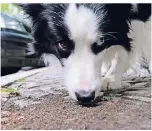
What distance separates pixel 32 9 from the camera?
11.0ft

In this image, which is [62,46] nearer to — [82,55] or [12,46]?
[82,55]

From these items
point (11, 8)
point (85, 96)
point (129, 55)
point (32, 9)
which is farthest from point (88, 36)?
point (11, 8)

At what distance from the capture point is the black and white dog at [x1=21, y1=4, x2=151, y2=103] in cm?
270

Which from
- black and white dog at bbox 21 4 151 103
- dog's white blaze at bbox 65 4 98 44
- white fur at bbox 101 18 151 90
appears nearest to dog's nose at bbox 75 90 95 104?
black and white dog at bbox 21 4 151 103

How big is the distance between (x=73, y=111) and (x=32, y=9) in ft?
4.13

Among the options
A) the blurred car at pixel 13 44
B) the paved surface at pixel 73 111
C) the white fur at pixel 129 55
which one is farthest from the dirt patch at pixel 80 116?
the blurred car at pixel 13 44

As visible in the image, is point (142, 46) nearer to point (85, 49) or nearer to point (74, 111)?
point (85, 49)

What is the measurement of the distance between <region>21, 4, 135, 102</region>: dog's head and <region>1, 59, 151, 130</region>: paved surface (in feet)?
0.55

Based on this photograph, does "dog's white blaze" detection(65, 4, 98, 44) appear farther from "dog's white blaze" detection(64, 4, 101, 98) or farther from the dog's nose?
the dog's nose

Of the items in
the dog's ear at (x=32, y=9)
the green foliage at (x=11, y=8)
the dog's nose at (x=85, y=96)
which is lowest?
the dog's nose at (x=85, y=96)

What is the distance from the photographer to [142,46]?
3637 millimetres

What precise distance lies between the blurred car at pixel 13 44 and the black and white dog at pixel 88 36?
307 centimetres

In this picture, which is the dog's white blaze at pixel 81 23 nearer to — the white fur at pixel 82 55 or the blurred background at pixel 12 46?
the white fur at pixel 82 55

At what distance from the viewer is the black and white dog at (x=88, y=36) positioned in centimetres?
270
